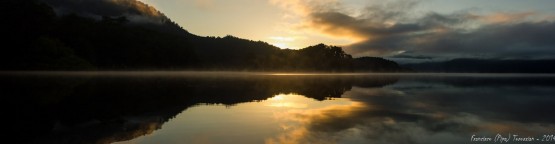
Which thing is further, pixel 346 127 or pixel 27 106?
pixel 27 106

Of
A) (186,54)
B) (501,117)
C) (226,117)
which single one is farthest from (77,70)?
(501,117)

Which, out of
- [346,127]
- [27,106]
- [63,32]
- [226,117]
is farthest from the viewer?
[63,32]

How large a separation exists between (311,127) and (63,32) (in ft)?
404

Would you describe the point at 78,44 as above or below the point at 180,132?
above

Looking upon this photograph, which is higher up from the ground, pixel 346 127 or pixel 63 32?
pixel 63 32

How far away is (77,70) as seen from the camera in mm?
106750

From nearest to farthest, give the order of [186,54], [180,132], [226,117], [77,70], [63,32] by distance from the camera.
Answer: [180,132] < [226,117] < [77,70] < [63,32] < [186,54]

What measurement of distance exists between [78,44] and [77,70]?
1642 centimetres

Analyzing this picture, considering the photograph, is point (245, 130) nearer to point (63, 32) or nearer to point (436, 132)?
point (436, 132)

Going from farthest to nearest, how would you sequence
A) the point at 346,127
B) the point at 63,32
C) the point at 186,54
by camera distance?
the point at 186,54 < the point at 63,32 < the point at 346,127

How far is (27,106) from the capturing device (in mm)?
21281

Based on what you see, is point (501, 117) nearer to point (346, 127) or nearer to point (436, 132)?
point (436, 132)

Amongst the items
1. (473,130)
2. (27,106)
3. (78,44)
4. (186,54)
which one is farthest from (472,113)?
(186,54)

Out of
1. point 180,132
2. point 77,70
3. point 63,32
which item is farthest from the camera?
point 63,32
